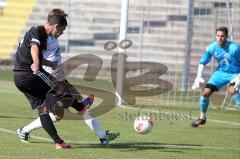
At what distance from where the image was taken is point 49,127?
9633mm

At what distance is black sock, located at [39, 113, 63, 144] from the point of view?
962 cm

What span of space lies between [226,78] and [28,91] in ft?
19.0

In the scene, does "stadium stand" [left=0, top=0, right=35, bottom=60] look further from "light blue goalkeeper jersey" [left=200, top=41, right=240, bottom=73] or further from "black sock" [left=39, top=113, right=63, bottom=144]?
"black sock" [left=39, top=113, right=63, bottom=144]

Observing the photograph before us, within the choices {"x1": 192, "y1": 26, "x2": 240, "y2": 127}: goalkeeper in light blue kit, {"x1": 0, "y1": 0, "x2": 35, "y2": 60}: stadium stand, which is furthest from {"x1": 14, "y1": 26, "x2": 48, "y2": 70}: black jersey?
{"x1": 0, "y1": 0, "x2": 35, "y2": 60}: stadium stand

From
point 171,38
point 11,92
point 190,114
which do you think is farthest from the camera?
point 171,38

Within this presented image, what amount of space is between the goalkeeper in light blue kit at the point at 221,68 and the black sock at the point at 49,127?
486 centimetres

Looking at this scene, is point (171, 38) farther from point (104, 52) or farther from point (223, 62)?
point (223, 62)

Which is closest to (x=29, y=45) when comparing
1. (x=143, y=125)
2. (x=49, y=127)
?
(x=49, y=127)

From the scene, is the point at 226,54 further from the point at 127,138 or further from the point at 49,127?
the point at 49,127

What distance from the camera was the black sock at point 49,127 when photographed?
962 centimetres

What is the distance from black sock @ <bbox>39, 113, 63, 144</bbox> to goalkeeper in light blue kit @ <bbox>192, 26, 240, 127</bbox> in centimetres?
486

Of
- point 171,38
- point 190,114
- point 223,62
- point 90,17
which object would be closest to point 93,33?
point 90,17

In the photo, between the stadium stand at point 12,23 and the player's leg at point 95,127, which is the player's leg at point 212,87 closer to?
the player's leg at point 95,127

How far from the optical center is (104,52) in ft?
85.8
